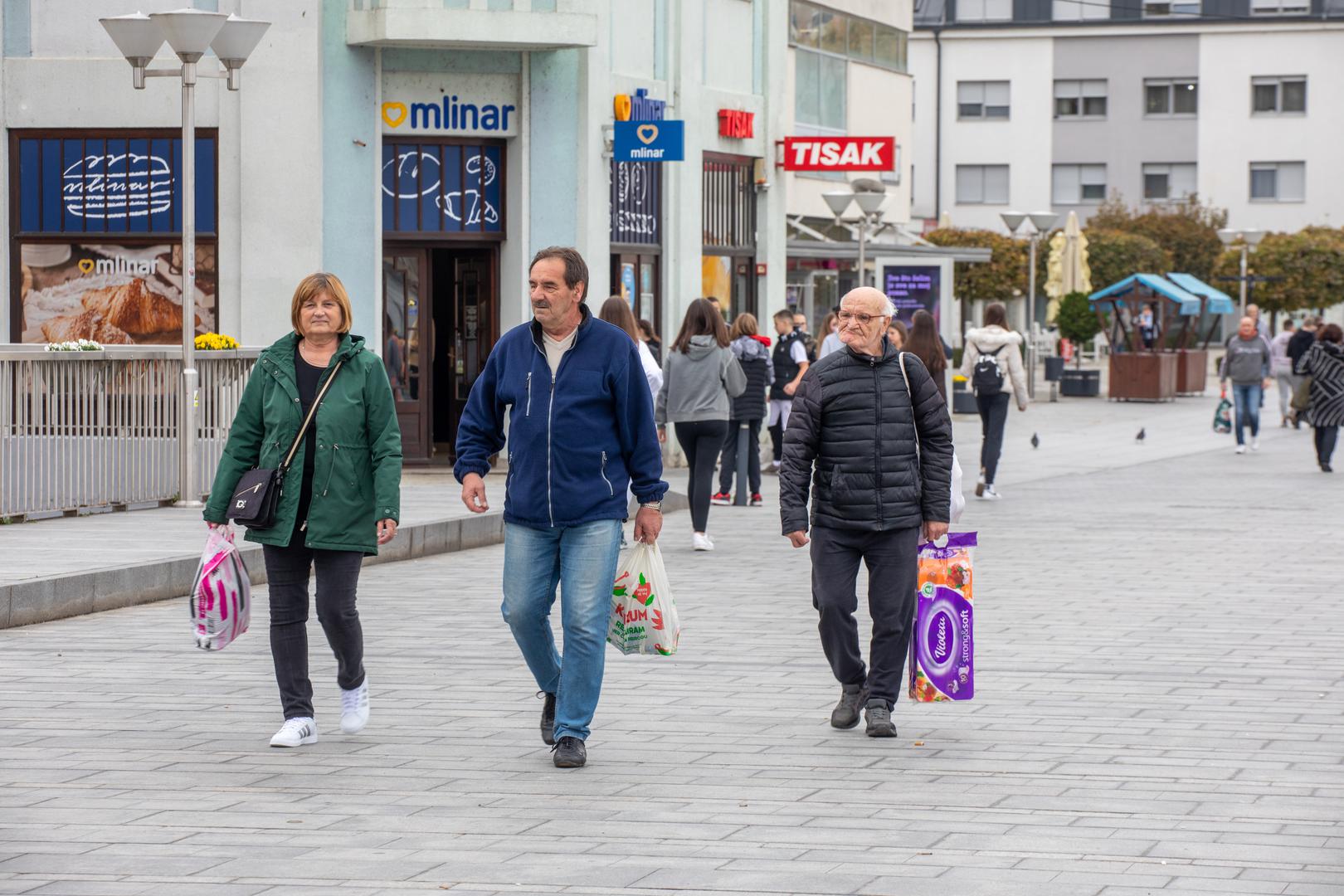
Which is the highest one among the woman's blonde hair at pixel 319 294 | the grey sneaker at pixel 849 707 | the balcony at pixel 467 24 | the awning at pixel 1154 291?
the balcony at pixel 467 24

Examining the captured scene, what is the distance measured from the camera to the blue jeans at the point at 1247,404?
26.1 meters

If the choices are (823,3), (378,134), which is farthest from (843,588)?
(823,3)

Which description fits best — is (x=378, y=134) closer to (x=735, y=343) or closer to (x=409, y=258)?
(x=409, y=258)

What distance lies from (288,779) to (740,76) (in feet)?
60.3

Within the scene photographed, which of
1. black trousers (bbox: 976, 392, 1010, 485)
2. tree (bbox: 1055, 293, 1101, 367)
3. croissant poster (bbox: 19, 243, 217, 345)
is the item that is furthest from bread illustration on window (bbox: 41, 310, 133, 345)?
tree (bbox: 1055, 293, 1101, 367)

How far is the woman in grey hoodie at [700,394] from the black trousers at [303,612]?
7.33m

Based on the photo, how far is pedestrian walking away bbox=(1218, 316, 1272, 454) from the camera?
83.7 ft

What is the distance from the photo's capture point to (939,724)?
8.12 metres

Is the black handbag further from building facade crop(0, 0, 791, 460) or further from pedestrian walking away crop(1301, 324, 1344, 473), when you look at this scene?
pedestrian walking away crop(1301, 324, 1344, 473)

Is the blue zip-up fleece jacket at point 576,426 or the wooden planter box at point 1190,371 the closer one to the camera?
the blue zip-up fleece jacket at point 576,426

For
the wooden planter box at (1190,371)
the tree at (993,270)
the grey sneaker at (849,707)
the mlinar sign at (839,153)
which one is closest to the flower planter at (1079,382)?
the wooden planter box at (1190,371)

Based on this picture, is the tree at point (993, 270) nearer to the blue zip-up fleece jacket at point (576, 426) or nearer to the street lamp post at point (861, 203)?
the street lamp post at point (861, 203)

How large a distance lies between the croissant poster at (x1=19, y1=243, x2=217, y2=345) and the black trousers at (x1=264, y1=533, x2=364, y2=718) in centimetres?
1273

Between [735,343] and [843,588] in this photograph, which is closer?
[843,588]
